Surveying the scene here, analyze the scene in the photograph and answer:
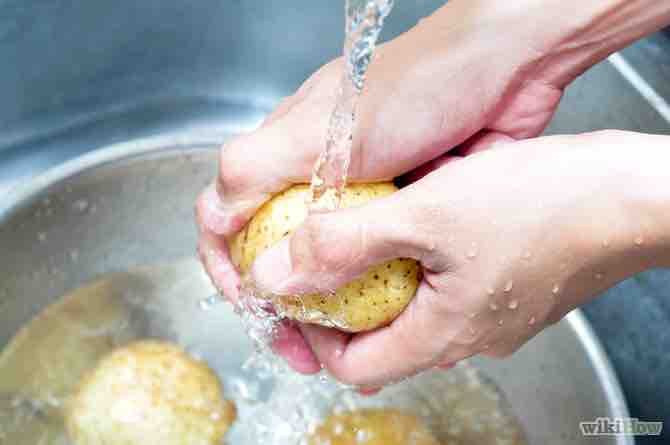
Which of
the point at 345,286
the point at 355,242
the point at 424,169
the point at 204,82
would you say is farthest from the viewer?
the point at 204,82

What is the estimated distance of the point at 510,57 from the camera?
764mm

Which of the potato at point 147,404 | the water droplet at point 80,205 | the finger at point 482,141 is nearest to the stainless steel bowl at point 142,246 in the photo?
the water droplet at point 80,205

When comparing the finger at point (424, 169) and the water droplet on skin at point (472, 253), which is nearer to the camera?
the water droplet on skin at point (472, 253)

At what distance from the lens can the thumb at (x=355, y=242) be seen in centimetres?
60

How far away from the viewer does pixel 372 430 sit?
101 centimetres

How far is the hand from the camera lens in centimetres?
60

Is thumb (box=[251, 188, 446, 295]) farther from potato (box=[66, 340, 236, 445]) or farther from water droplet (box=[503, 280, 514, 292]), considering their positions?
potato (box=[66, 340, 236, 445])

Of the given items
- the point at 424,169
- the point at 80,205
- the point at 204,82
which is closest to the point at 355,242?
the point at 424,169

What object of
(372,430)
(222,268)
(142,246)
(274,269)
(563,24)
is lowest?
(372,430)

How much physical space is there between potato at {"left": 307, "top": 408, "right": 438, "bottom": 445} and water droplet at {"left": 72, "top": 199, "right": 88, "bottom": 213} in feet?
1.48

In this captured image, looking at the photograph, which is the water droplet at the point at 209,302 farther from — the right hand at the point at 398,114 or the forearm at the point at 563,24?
the forearm at the point at 563,24

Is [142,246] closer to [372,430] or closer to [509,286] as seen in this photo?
[372,430]

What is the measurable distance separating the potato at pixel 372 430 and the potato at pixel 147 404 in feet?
0.43

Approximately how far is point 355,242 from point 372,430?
0.48 metres
